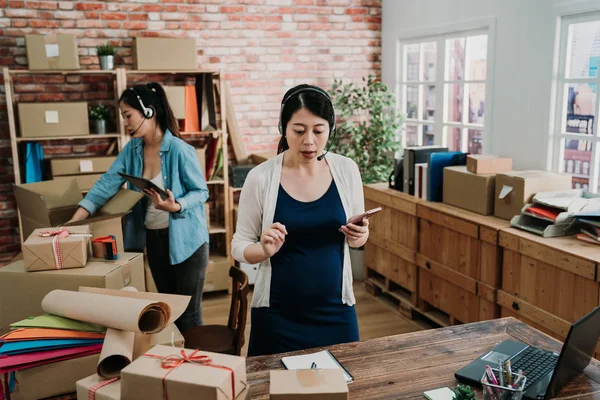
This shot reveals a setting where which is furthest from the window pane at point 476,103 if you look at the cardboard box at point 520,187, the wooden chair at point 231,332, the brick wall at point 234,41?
the wooden chair at point 231,332

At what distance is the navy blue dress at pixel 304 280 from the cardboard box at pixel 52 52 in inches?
116

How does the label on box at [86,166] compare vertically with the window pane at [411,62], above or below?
below

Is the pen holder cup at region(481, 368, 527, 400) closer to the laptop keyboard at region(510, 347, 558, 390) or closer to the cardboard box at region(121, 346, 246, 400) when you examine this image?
the laptop keyboard at region(510, 347, 558, 390)

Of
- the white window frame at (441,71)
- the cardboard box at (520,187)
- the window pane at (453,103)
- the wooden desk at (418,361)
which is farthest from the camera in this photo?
the window pane at (453,103)

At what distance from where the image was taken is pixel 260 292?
2205 mm

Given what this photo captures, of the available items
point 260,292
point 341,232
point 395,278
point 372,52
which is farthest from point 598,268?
point 372,52

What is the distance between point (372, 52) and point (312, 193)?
3.85m

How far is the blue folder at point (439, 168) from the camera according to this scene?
411cm

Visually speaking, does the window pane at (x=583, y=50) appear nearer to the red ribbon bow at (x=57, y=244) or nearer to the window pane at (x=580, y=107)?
the window pane at (x=580, y=107)

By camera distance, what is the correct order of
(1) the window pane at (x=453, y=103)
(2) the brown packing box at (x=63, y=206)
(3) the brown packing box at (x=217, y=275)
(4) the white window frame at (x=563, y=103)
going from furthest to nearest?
(3) the brown packing box at (x=217, y=275)
(1) the window pane at (x=453, y=103)
(4) the white window frame at (x=563, y=103)
(2) the brown packing box at (x=63, y=206)

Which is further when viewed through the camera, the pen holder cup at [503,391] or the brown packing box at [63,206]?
the brown packing box at [63,206]

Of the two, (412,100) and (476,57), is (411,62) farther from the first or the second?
(476,57)

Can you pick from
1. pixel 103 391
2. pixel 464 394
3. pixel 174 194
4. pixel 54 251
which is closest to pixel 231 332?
pixel 174 194

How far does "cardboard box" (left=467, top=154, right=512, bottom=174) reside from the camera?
12.3ft
